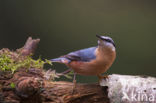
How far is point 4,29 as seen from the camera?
2256mm

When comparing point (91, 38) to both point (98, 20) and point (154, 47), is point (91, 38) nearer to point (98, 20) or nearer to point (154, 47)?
point (98, 20)

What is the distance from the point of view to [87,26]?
221 centimetres

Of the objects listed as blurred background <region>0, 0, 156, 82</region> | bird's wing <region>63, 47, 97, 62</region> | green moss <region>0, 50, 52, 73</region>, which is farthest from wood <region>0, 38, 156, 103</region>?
blurred background <region>0, 0, 156, 82</region>

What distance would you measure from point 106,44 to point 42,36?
1080 millimetres

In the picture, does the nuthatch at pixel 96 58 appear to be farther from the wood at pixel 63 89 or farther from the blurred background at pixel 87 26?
the blurred background at pixel 87 26

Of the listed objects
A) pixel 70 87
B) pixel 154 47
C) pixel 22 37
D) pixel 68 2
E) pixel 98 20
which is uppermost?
pixel 68 2

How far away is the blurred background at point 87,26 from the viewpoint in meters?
2.12

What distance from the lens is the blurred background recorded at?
6.96 ft

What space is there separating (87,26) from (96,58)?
80 cm

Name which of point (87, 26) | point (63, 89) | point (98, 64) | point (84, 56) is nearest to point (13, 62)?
point (63, 89)

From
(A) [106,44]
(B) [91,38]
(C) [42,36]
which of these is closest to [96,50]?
(A) [106,44]

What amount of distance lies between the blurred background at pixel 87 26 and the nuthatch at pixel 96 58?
60 cm

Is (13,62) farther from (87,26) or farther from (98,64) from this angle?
(87,26)

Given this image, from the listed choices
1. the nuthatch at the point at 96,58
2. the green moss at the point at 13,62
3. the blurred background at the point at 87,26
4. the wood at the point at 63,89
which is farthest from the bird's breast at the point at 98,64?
the blurred background at the point at 87,26
